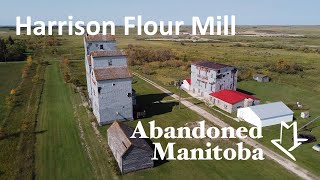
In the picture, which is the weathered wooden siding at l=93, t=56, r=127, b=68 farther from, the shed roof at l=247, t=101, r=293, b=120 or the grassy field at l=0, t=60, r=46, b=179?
the shed roof at l=247, t=101, r=293, b=120

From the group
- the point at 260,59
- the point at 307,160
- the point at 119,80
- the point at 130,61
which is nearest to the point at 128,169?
the point at 119,80

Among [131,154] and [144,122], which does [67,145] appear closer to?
[131,154]

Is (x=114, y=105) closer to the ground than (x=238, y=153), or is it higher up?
higher up

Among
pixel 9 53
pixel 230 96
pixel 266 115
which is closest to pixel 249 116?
pixel 266 115

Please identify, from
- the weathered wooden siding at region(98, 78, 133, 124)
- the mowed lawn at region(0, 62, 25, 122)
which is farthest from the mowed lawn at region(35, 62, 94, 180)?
the mowed lawn at region(0, 62, 25, 122)

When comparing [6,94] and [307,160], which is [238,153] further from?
[6,94]

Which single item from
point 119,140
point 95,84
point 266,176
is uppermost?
point 95,84

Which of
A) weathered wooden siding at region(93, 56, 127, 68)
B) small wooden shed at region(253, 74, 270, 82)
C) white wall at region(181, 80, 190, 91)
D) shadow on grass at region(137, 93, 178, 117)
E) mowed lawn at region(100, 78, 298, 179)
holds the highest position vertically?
weathered wooden siding at region(93, 56, 127, 68)

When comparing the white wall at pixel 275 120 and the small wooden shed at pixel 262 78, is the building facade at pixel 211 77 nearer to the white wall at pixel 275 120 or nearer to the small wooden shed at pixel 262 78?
the white wall at pixel 275 120
